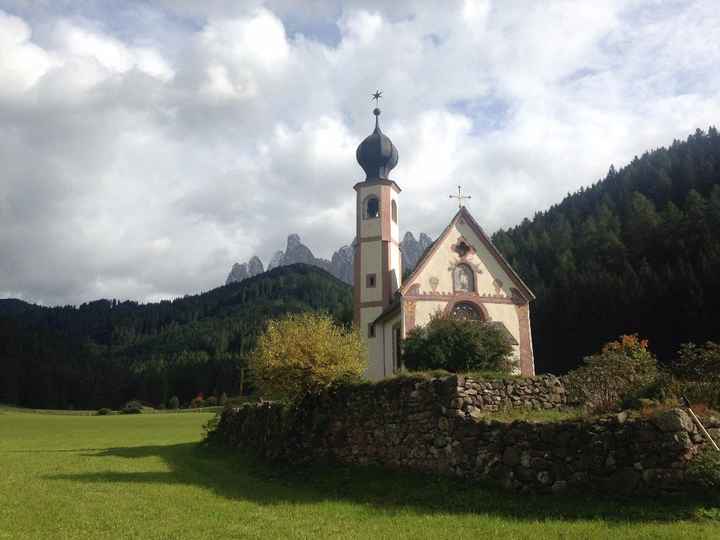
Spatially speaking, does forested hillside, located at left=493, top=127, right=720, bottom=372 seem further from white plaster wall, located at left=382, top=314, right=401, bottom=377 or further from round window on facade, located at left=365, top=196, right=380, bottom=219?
round window on facade, located at left=365, top=196, right=380, bottom=219

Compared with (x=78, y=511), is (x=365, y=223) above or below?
above

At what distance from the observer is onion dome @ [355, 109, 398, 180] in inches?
1890

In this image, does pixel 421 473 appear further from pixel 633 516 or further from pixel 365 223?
pixel 365 223

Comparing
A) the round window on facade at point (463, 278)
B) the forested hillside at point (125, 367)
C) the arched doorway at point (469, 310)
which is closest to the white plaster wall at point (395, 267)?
the round window on facade at point (463, 278)

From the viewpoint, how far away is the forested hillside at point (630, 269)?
2350 inches

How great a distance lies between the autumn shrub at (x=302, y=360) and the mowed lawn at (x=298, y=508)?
2.52 m

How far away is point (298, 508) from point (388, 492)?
251cm

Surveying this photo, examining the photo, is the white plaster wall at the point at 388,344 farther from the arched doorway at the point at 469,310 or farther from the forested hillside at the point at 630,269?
the forested hillside at the point at 630,269

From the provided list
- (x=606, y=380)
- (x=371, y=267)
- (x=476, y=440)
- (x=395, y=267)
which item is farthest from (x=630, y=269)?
(x=476, y=440)

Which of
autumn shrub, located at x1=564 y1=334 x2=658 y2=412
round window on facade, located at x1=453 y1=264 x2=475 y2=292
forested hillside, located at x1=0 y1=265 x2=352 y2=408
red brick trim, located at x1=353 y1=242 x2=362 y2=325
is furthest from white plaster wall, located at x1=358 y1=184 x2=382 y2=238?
forested hillside, located at x1=0 y1=265 x2=352 y2=408

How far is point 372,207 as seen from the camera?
46.5m

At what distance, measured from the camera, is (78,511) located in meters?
13.3

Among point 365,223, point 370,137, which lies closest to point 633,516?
point 365,223

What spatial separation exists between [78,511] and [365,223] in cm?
3444
